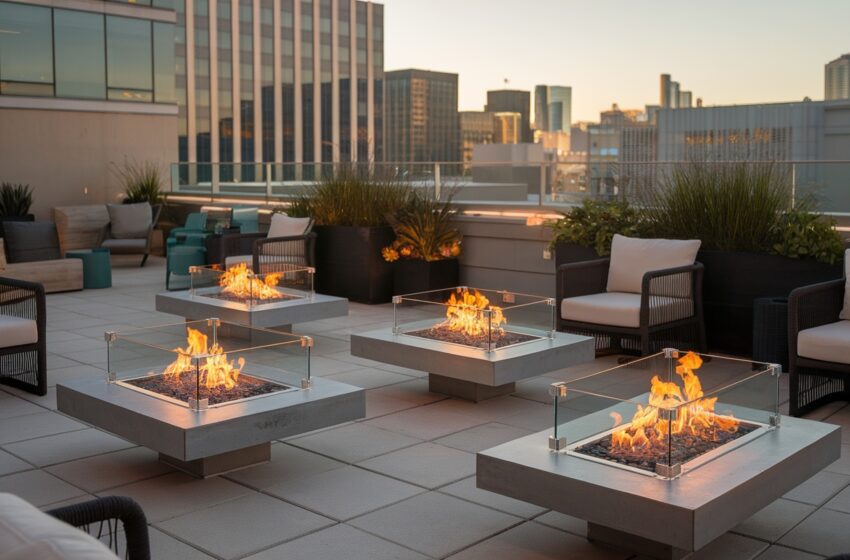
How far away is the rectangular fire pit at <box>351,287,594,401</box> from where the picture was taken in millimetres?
5770

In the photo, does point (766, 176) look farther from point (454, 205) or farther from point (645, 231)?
point (454, 205)

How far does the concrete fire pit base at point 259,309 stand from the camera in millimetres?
7527

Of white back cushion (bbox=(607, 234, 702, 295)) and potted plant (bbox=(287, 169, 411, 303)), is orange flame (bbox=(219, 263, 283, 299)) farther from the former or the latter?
white back cushion (bbox=(607, 234, 702, 295))

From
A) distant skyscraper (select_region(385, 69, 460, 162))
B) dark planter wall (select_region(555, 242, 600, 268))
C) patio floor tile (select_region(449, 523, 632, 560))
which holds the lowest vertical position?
patio floor tile (select_region(449, 523, 632, 560))

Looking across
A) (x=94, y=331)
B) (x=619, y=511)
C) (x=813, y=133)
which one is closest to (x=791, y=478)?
(x=619, y=511)

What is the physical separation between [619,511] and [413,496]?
1229 mm

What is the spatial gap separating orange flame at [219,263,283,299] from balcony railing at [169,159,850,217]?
2.94 metres

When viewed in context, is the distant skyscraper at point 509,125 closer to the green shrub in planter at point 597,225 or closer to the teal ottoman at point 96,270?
the teal ottoman at point 96,270

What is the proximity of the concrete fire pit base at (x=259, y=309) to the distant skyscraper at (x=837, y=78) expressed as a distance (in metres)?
27.5

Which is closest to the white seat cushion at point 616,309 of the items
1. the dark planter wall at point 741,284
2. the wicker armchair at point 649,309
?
the wicker armchair at point 649,309

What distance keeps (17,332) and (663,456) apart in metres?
4.24

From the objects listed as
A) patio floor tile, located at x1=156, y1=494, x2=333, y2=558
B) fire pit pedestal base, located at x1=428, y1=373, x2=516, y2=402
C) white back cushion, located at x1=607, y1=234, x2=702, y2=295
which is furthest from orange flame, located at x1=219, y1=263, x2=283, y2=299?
patio floor tile, located at x1=156, y1=494, x2=333, y2=558

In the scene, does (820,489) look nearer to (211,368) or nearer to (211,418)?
(211,418)

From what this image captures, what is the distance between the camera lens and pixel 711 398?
3.78 m
